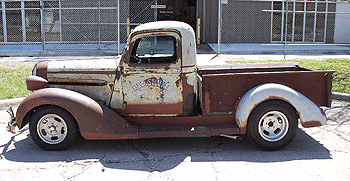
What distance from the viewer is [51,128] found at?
5.64 meters

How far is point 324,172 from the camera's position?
4977 millimetres

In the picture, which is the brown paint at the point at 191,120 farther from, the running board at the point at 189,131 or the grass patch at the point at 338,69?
the grass patch at the point at 338,69

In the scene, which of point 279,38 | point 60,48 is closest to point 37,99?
point 60,48

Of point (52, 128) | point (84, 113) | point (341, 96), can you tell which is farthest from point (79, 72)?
point (341, 96)

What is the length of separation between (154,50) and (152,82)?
66 cm

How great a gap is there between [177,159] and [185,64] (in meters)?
1.36

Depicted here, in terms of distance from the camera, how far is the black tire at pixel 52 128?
5.59 metres

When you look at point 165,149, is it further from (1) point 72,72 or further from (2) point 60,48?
(2) point 60,48

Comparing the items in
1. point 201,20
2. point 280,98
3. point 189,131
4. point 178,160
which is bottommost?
point 178,160

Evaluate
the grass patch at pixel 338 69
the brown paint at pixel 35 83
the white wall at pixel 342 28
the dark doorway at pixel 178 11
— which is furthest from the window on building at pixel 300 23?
the brown paint at pixel 35 83

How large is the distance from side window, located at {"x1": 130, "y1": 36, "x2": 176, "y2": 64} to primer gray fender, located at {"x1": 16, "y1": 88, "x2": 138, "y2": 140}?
90 centimetres

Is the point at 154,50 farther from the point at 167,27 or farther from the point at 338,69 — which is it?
the point at 338,69

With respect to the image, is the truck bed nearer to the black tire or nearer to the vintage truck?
the vintage truck

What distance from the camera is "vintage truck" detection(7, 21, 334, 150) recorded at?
558cm
